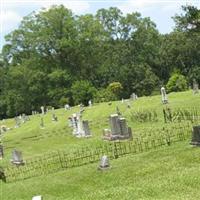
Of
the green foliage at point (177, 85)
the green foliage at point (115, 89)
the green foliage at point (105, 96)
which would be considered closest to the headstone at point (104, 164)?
the green foliage at point (177, 85)

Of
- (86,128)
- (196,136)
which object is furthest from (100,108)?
(196,136)

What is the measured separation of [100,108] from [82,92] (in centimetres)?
2540

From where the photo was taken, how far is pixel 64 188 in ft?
49.4

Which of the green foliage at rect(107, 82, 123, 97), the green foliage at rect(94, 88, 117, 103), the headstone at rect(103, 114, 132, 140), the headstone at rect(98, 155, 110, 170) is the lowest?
the headstone at rect(98, 155, 110, 170)

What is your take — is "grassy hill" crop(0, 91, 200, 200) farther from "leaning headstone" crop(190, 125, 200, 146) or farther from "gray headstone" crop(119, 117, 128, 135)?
"gray headstone" crop(119, 117, 128, 135)

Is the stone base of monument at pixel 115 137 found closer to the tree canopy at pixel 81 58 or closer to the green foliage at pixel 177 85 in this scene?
the green foliage at pixel 177 85

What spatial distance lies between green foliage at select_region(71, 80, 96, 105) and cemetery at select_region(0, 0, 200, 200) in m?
0.14

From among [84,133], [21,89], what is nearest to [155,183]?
[84,133]

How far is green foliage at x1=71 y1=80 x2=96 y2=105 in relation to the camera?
69.1 metres

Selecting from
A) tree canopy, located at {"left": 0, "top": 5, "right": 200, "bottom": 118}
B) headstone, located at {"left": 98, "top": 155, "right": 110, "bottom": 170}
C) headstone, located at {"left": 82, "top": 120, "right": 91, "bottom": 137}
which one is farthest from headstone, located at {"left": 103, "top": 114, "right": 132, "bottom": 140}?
tree canopy, located at {"left": 0, "top": 5, "right": 200, "bottom": 118}

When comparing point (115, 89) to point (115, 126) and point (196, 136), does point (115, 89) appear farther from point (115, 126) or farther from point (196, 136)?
point (196, 136)

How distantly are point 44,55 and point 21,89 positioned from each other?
6441mm

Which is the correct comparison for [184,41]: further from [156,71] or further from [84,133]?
[84,133]

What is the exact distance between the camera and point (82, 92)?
69.9 meters
